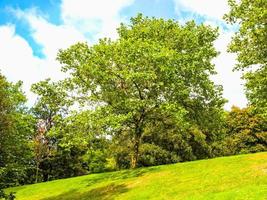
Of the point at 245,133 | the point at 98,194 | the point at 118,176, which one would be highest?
the point at 245,133

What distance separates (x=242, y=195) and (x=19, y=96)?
4171cm

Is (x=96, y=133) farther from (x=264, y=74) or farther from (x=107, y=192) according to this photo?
(x=264, y=74)

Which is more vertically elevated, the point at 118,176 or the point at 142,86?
the point at 142,86

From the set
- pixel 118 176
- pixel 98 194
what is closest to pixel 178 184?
pixel 98 194

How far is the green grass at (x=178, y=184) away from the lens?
94.8 feet

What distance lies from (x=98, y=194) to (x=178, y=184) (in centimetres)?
666

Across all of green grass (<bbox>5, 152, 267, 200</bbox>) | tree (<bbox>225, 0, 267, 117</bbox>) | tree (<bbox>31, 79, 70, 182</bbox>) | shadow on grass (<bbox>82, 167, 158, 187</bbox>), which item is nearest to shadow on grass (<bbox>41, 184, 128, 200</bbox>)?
green grass (<bbox>5, 152, 267, 200</bbox>)

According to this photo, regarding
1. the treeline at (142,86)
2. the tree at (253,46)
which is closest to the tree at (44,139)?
the treeline at (142,86)

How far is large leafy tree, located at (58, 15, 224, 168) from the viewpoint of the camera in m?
39.8

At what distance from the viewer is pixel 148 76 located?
1515 inches

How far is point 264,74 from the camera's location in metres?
32.0

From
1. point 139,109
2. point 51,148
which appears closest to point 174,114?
point 139,109

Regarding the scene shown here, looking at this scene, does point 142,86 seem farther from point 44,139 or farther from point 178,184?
point 44,139

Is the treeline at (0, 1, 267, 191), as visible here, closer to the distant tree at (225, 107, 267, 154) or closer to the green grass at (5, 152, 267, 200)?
the green grass at (5, 152, 267, 200)
